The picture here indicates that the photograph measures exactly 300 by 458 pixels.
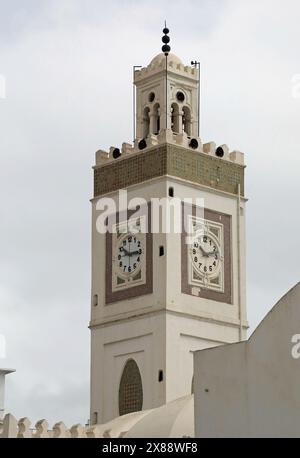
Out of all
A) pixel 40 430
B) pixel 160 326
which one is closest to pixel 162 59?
pixel 160 326

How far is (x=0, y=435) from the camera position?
45219 mm

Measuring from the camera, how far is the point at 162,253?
54219 mm

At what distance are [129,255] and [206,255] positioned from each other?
8.43ft

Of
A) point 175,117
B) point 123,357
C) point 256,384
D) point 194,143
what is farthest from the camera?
point 175,117

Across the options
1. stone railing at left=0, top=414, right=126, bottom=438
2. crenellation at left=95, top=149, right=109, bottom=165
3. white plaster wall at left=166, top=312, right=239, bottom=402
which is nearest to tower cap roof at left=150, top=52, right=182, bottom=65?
crenellation at left=95, top=149, right=109, bottom=165

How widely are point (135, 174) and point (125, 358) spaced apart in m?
6.18

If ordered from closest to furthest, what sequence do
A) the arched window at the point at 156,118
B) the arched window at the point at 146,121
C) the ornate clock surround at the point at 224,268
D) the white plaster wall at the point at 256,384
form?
the white plaster wall at the point at 256,384
the ornate clock surround at the point at 224,268
the arched window at the point at 156,118
the arched window at the point at 146,121

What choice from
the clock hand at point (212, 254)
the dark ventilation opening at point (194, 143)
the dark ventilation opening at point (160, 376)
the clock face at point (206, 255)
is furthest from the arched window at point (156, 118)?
the dark ventilation opening at point (160, 376)

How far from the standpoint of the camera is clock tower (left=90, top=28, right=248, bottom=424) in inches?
2122

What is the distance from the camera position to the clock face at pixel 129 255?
55156 millimetres

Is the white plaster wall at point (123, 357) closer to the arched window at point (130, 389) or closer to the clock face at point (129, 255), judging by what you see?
the arched window at point (130, 389)

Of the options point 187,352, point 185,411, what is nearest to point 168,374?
point 187,352

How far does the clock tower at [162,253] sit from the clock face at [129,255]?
0.03 meters

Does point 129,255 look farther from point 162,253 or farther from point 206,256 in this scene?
point 206,256
